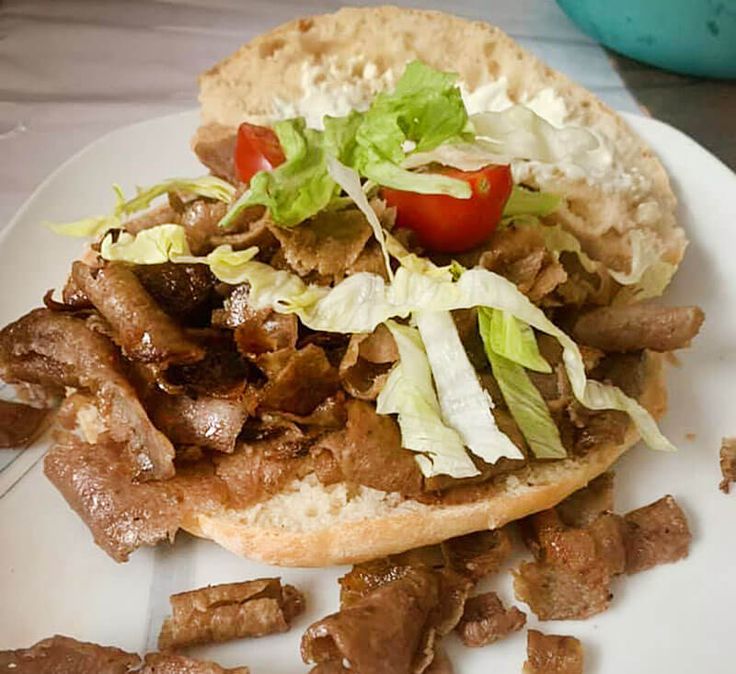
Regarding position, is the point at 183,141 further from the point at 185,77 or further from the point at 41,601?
the point at 41,601

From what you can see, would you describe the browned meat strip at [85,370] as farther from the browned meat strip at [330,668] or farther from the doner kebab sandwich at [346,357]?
the browned meat strip at [330,668]

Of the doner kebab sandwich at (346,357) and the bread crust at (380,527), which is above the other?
the doner kebab sandwich at (346,357)

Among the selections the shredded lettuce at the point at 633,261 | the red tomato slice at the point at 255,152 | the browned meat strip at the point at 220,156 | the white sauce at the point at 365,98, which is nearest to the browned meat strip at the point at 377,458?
the shredded lettuce at the point at 633,261

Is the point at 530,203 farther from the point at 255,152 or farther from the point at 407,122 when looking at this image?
the point at 255,152

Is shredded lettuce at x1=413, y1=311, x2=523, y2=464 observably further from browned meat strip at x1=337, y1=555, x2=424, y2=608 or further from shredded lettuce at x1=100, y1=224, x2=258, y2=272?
shredded lettuce at x1=100, y1=224, x2=258, y2=272

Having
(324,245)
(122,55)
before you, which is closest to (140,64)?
(122,55)

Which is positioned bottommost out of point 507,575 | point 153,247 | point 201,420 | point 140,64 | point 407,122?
point 140,64

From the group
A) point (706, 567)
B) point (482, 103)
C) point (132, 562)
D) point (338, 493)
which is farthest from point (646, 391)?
point (132, 562)
